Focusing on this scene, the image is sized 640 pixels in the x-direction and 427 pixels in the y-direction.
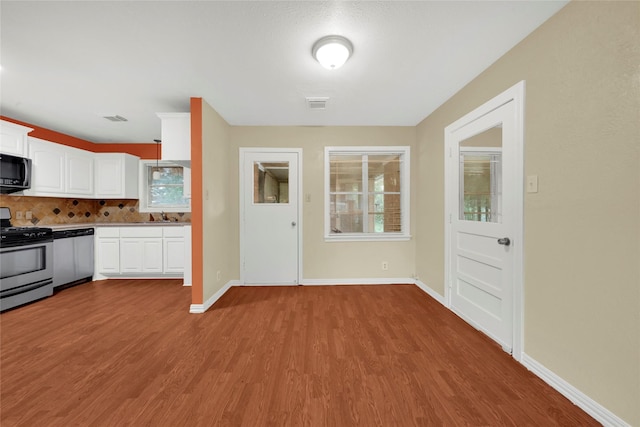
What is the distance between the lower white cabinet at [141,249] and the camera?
4168mm

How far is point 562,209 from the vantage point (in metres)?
1.63

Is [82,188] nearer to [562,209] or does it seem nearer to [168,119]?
[168,119]

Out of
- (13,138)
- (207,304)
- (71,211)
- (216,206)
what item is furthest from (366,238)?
(71,211)

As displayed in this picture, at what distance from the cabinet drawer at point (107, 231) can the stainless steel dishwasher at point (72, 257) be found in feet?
0.32

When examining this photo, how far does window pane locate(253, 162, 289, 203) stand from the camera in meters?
3.93

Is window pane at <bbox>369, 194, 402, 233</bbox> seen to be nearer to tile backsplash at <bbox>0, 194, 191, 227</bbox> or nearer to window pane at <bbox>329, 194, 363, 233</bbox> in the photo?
window pane at <bbox>329, 194, 363, 233</bbox>

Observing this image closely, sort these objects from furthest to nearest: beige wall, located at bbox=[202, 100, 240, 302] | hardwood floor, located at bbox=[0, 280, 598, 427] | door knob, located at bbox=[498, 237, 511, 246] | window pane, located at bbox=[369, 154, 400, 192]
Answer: window pane, located at bbox=[369, 154, 400, 192] → beige wall, located at bbox=[202, 100, 240, 302] → door knob, located at bbox=[498, 237, 511, 246] → hardwood floor, located at bbox=[0, 280, 598, 427]

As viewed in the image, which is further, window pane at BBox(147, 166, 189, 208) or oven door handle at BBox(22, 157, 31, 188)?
window pane at BBox(147, 166, 189, 208)

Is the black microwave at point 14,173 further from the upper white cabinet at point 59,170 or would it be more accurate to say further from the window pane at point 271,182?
the window pane at point 271,182

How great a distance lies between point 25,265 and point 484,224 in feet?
17.8

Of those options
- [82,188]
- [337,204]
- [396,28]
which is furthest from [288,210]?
[82,188]

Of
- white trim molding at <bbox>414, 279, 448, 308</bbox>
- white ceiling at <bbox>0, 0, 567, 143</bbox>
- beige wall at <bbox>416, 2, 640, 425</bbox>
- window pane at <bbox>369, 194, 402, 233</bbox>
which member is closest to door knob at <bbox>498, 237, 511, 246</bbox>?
beige wall at <bbox>416, 2, 640, 425</bbox>

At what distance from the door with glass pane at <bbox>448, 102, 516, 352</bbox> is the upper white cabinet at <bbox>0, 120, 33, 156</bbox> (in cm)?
560

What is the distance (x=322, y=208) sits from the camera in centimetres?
390
